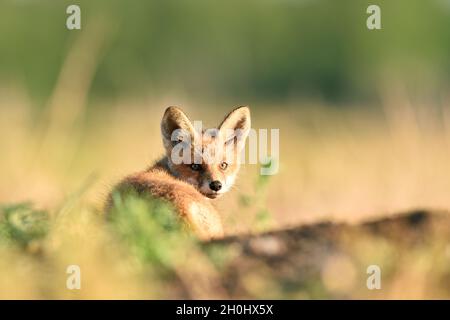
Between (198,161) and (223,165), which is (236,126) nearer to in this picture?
(223,165)

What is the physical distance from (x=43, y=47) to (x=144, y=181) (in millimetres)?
16621

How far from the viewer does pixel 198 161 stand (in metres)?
7.95

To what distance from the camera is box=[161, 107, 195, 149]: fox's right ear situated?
8125 mm

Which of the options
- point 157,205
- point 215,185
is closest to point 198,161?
point 215,185

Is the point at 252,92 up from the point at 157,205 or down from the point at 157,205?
up

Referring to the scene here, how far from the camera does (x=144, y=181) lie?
273 inches

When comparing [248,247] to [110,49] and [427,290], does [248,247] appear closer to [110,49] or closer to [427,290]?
[427,290]

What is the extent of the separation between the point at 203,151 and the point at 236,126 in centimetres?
88

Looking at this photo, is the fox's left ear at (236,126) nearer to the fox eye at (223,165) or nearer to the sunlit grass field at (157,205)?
the fox eye at (223,165)

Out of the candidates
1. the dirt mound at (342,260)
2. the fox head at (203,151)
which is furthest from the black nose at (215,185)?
the dirt mound at (342,260)

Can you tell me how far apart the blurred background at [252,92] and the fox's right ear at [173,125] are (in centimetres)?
71

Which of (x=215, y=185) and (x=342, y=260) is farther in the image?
(x=215, y=185)
